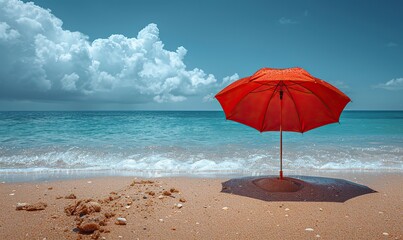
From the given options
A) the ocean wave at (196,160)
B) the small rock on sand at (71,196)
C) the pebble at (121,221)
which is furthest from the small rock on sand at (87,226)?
the ocean wave at (196,160)

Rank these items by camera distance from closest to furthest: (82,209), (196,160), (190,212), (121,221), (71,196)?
(121,221) → (82,209) → (190,212) → (71,196) → (196,160)

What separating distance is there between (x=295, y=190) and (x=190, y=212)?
7.41 feet

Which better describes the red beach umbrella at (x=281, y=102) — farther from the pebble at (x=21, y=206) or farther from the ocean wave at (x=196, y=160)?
the pebble at (x=21, y=206)

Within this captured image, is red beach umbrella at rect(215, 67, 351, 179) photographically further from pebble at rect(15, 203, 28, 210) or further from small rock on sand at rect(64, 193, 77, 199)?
pebble at rect(15, 203, 28, 210)

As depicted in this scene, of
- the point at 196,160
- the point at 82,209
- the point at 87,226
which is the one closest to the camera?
the point at 87,226

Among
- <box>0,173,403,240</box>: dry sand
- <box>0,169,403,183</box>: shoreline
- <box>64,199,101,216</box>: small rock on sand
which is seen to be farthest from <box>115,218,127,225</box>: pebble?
<box>0,169,403,183</box>: shoreline

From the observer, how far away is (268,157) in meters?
9.61

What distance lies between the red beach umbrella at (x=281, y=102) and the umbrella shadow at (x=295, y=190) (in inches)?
15.6

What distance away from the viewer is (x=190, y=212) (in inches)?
167

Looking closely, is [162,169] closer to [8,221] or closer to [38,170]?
[38,170]

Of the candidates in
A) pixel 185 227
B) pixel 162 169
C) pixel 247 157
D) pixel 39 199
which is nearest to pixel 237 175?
pixel 162 169

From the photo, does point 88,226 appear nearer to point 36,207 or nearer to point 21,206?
point 36,207

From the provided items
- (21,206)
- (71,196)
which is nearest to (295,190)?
(71,196)

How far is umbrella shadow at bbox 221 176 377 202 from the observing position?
16.4 ft
